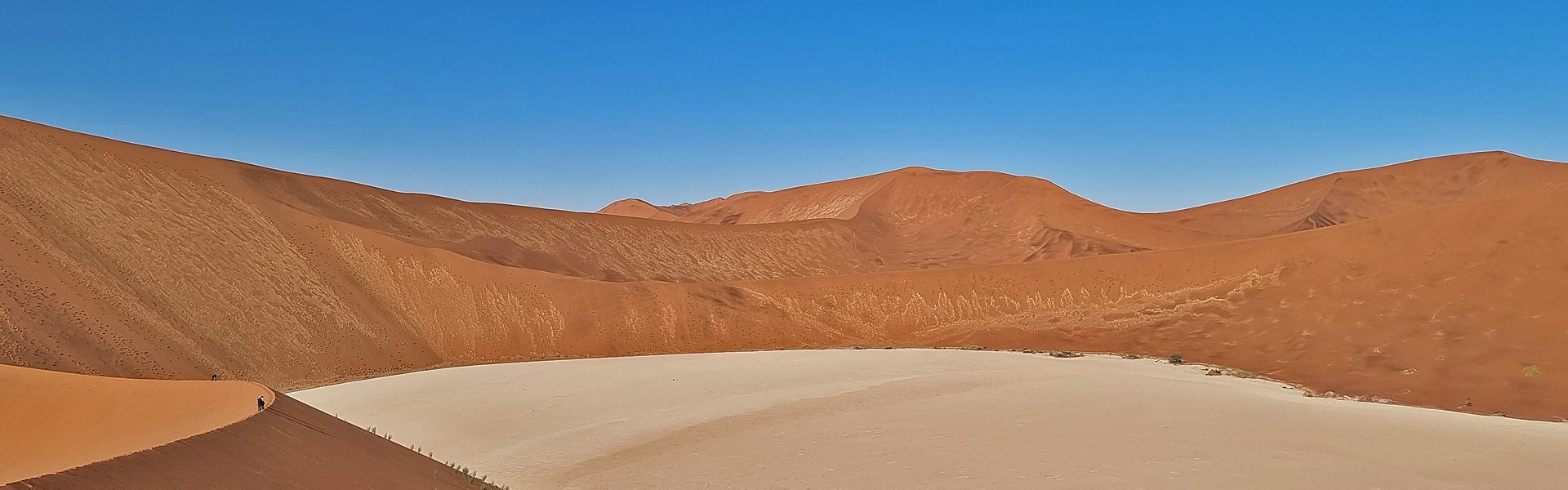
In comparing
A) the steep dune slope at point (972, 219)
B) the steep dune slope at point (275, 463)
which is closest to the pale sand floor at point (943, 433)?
the steep dune slope at point (275, 463)

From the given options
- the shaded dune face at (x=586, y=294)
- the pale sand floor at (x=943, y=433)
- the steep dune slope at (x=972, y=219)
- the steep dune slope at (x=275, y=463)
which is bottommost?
the pale sand floor at (x=943, y=433)

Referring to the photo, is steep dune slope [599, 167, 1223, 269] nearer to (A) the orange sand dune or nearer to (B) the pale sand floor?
(B) the pale sand floor

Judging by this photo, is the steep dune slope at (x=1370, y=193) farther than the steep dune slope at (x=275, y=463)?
Yes

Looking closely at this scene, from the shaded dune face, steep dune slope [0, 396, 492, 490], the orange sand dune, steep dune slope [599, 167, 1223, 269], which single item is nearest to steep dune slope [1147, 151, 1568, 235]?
steep dune slope [599, 167, 1223, 269]

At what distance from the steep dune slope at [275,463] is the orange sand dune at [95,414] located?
18.0 inches

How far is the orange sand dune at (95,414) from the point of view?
792cm

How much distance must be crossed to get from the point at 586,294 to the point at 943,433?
31.9 m

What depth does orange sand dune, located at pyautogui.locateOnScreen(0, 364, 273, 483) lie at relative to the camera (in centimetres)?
792

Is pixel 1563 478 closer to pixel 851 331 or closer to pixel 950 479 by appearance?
pixel 950 479

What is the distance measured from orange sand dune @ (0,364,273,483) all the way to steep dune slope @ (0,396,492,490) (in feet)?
1.50

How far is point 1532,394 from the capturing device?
2047 cm

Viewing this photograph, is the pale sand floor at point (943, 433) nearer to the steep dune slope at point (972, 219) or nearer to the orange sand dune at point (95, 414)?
the orange sand dune at point (95, 414)

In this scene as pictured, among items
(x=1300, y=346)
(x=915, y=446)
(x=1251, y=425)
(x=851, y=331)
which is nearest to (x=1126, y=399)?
(x=1251, y=425)

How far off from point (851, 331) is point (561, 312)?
48.3 feet
